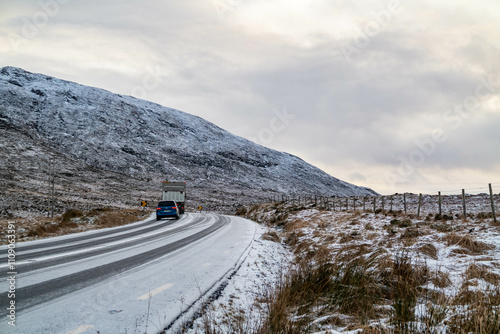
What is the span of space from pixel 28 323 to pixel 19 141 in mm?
109940

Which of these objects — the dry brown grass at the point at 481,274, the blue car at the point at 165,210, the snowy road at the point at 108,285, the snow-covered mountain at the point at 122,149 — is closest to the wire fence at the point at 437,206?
the dry brown grass at the point at 481,274

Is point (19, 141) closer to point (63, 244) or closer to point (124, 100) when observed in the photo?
point (124, 100)

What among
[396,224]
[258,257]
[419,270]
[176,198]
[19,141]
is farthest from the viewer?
[19,141]

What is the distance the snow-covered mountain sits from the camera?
8396 centimetres

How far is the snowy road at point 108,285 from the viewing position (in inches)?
167

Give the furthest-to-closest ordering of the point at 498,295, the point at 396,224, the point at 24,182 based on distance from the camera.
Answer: the point at 24,182, the point at 396,224, the point at 498,295

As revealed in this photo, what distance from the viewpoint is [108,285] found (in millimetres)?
5910

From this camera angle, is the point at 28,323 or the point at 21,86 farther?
the point at 21,86

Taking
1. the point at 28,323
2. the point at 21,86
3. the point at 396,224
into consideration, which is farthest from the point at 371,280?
the point at 21,86

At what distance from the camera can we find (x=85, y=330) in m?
3.99

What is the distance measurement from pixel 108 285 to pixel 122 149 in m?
120

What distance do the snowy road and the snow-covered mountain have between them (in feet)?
200

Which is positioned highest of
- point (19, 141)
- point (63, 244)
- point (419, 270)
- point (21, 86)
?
point (21, 86)

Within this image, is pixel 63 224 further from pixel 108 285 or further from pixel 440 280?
pixel 440 280
